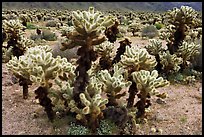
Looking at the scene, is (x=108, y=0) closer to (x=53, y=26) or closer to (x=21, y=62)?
(x=53, y=26)

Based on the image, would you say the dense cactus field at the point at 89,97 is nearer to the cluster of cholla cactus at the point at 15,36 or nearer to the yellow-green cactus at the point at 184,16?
the cluster of cholla cactus at the point at 15,36

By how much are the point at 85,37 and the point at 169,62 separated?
3.77m

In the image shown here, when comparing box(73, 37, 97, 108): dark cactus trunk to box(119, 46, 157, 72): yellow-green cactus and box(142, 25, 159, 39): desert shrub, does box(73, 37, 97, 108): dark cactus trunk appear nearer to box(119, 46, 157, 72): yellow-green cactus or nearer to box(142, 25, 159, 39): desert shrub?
box(119, 46, 157, 72): yellow-green cactus

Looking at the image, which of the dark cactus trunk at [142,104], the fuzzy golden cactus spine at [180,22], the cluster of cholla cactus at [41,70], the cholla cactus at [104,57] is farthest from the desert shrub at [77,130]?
the fuzzy golden cactus spine at [180,22]

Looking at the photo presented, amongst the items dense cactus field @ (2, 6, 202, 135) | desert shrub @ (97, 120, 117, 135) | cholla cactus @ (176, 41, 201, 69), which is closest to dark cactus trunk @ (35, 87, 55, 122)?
dense cactus field @ (2, 6, 202, 135)

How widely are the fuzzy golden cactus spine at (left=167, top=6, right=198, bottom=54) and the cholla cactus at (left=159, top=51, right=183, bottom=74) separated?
58 cm

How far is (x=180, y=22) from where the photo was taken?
10.5m

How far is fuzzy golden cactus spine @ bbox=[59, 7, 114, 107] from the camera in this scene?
6.87m

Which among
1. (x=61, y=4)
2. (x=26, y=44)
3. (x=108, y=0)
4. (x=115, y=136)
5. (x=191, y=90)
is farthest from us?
(x=108, y=0)

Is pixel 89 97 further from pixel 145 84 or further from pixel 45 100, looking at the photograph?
pixel 145 84

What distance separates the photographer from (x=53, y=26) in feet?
82.4

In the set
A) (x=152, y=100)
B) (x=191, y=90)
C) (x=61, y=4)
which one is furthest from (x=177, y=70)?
(x=61, y=4)

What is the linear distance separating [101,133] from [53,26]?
18.8 m

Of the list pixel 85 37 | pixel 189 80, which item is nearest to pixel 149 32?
pixel 189 80
